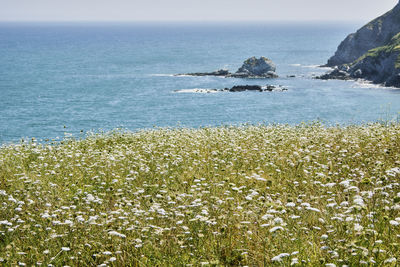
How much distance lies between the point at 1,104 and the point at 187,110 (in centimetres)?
4124

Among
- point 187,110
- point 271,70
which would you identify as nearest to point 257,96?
point 187,110

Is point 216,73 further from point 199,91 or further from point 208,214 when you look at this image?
point 208,214

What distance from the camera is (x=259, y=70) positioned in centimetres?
10869

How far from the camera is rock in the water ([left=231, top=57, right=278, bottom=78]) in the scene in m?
107

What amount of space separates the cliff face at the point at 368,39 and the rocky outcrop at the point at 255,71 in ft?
116

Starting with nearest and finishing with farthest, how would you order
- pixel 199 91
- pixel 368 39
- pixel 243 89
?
pixel 199 91, pixel 243 89, pixel 368 39

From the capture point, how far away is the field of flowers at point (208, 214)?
5086mm

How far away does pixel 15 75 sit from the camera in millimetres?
116938

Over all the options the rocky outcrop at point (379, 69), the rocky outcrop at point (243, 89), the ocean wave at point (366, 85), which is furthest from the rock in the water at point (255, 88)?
the rocky outcrop at point (379, 69)

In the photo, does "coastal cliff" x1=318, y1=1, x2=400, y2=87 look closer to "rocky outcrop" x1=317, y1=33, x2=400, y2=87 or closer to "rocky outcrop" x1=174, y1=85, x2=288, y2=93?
"rocky outcrop" x1=317, y1=33, x2=400, y2=87

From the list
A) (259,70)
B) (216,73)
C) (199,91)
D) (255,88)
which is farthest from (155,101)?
(259,70)

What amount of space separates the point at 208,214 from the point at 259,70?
10580 centimetres

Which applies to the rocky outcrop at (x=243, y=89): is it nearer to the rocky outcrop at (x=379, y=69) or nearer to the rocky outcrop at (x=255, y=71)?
the rocky outcrop at (x=255, y=71)

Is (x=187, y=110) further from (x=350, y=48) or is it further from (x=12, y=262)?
(x=350, y=48)
